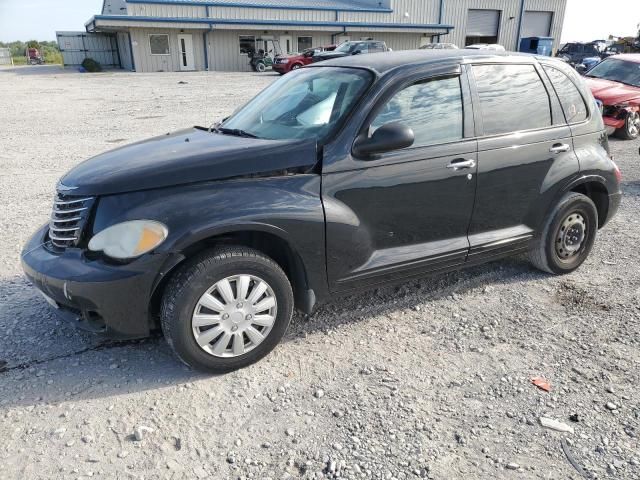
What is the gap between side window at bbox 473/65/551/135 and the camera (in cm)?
385

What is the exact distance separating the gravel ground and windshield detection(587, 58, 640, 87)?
889cm

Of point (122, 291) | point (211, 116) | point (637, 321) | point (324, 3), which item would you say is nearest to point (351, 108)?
point (122, 291)

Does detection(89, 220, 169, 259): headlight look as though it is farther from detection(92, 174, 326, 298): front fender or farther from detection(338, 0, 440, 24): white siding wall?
detection(338, 0, 440, 24): white siding wall

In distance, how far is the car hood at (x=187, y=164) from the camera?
9.78 feet

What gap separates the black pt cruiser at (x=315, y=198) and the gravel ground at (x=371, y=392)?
0.35 meters

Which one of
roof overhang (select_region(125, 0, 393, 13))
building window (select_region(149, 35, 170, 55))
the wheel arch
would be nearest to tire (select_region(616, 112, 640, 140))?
the wheel arch

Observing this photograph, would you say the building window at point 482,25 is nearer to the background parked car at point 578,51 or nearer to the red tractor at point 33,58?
the background parked car at point 578,51

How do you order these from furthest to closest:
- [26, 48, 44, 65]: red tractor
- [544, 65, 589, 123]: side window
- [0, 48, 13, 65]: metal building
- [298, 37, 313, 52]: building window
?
[26, 48, 44, 65]: red tractor, [0, 48, 13, 65]: metal building, [298, 37, 313, 52]: building window, [544, 65, 589, 123]: side window

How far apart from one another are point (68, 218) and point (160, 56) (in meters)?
37.5

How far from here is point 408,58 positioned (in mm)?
3771

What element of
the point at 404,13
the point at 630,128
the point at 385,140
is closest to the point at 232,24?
the point at 404,13

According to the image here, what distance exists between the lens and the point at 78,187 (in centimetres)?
305

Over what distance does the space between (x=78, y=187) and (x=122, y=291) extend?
27.4 inches

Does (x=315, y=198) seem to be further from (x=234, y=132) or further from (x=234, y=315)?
(x=234, y=132)
